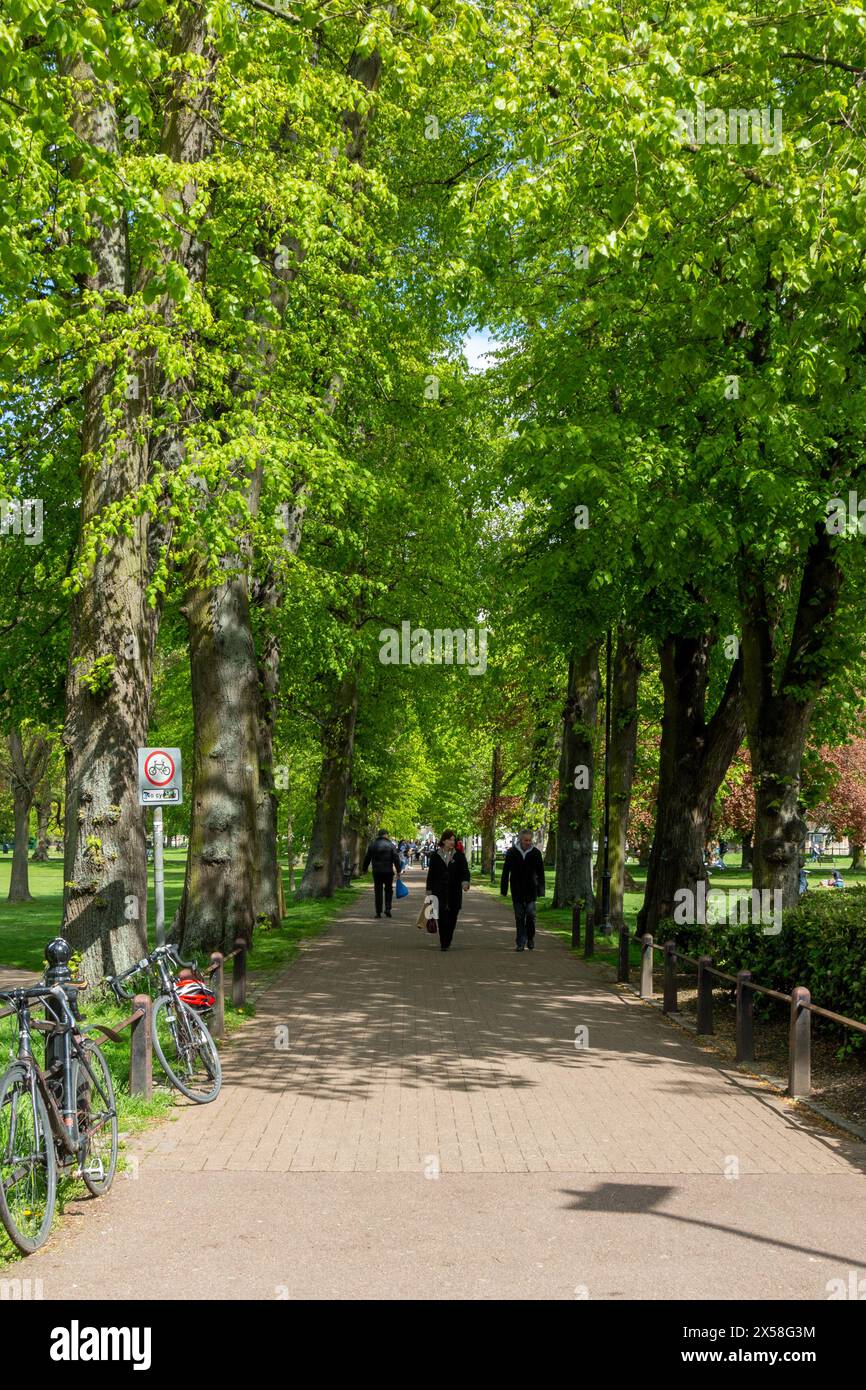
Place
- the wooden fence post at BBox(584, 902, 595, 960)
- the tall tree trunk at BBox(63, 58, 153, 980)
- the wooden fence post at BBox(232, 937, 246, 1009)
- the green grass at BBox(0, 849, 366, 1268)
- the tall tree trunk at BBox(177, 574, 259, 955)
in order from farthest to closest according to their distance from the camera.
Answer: the wooden fence post at BBox(584, 902, 595, 960) → the tall tree trunk at BBox(177, 574, 259, 955) → the wooden fence post at BBox(232, 937, 246, 1009) → the tall tree trunk at BBox(63, 58, 153, 980) → the green grass at BBox(0, 849, 366, 1268)

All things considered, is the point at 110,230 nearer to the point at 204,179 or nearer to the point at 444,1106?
the point at 204,179

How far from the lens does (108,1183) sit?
23.2 feet

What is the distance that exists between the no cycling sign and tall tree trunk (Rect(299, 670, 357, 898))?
20296 mm

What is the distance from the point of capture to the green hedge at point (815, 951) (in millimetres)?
11211

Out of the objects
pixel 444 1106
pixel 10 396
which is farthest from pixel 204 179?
pixel 444 1106

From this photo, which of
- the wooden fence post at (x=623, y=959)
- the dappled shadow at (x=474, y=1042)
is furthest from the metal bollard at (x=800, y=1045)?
the wooden fence post at (x=623, y=959)

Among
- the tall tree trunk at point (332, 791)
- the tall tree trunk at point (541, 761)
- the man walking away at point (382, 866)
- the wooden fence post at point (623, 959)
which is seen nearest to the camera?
the wooden fence post at point (623, 959)

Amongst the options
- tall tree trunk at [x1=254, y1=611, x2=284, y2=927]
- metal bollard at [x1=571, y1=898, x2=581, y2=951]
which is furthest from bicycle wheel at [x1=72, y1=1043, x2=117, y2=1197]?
tall tree trunk at [x1=254, y1=611, x2=284, y2=927]

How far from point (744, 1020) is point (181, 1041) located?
4.68m

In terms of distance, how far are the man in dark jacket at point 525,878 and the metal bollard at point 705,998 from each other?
7615 mm

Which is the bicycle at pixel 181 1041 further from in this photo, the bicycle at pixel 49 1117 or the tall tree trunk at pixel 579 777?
the tall tree trunk at pixel 579 777

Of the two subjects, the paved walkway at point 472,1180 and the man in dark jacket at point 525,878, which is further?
the man in dark jacket at point 525,878

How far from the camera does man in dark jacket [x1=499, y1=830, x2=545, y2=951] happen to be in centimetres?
2075

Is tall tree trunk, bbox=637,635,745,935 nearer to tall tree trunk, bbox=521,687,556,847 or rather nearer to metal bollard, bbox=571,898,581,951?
metal bollard, bbox=571,898,581,951
